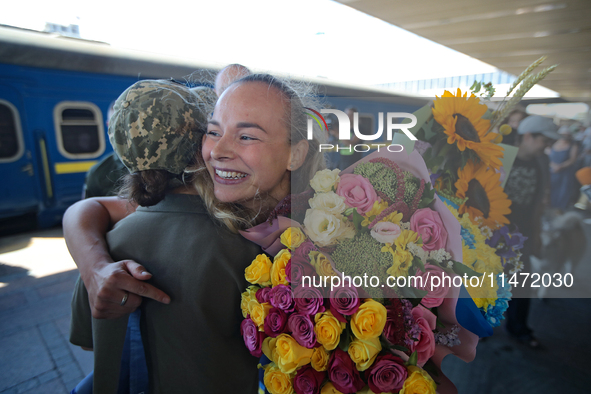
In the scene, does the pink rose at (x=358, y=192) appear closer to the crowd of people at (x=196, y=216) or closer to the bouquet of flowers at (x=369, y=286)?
the bouquet of flowers at (x=369, y=286)

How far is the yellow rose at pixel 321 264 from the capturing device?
82 centimetres

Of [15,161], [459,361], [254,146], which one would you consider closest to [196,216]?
[254,146]

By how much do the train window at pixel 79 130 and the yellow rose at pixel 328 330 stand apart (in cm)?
624

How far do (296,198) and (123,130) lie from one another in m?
0.66

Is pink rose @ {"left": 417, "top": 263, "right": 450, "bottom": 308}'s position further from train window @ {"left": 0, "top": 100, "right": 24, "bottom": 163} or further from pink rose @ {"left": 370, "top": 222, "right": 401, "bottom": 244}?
train window @ {"left": 0, "top": 100, "right": 24, "bottom": 163}

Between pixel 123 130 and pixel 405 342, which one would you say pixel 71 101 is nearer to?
pixel 123 130

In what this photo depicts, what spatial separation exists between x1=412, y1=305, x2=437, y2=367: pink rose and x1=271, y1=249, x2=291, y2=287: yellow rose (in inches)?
13.8

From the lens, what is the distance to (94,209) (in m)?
1.45

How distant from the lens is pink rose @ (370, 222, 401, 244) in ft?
2.52

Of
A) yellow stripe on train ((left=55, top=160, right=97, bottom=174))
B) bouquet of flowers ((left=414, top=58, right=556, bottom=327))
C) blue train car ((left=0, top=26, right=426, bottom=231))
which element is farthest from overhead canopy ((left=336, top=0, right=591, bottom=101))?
yellow stripe on train ((left=55, top=160, right=97, bottom=174))

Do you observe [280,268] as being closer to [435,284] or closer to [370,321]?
[370,321]

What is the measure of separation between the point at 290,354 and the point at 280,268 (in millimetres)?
224

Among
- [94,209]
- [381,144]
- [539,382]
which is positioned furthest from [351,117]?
[539,382]

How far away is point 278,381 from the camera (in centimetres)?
91
